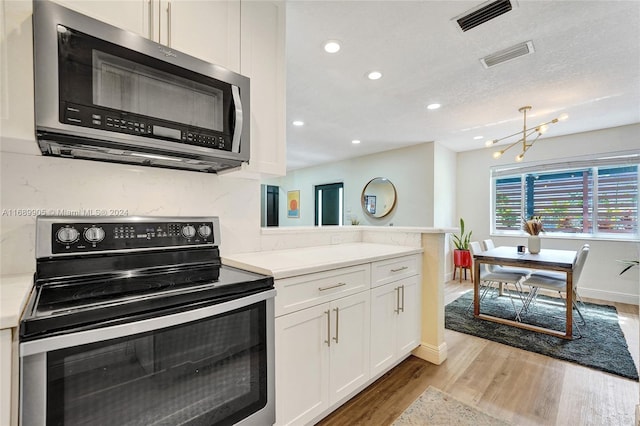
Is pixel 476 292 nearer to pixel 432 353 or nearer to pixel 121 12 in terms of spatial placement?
pixel 432 353

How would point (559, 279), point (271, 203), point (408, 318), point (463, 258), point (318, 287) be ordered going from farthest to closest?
point (271, 203)
point (463, 258)
point (559, 279)
point (408, 318)
point (318, 287)

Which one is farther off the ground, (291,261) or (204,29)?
(204,29)

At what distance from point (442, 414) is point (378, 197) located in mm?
4259

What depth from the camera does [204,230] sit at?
161cm

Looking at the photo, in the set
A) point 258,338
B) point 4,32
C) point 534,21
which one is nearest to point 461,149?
point 534,21

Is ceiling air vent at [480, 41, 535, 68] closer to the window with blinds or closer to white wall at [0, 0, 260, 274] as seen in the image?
white wall at [0, 0, 260, 274]

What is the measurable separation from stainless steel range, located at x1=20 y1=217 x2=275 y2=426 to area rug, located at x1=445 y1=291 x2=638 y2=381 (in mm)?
2654

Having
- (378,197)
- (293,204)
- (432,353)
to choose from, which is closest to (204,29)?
(432,353)

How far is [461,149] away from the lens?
5414 mm

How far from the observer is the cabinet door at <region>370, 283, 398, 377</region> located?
188cm

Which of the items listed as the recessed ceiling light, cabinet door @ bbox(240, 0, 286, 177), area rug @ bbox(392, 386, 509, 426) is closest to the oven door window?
cabinet door @ bbox(240, 0, 286, 177)

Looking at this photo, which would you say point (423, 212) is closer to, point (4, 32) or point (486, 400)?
point (486, 400)

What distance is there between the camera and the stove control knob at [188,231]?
4.99 ft

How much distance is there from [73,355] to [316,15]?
6.83 ft
